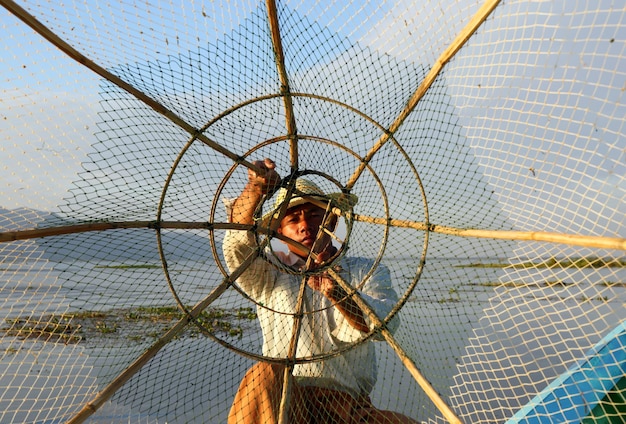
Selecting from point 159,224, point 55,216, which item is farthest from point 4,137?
point 159,224

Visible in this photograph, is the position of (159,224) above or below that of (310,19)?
below

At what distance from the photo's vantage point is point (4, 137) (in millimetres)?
2371

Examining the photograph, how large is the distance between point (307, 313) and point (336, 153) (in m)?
0.95

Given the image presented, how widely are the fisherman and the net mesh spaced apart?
0.07ft

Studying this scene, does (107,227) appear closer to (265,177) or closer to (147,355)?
(147,355)

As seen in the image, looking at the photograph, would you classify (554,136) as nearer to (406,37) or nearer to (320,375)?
(406,37)

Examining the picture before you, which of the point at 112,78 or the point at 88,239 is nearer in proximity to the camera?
the point at 112,78

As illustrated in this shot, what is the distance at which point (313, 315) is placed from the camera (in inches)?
115

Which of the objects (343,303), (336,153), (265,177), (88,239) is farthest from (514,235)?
(88,239)

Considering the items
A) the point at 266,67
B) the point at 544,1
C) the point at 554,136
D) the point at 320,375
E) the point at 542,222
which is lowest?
the point at 320,375

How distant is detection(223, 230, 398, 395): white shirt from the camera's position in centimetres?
269

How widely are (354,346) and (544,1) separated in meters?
1.80

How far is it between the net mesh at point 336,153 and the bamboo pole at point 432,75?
10 mm

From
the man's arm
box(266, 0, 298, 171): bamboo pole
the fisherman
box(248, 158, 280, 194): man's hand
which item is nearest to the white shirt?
the fisherman
